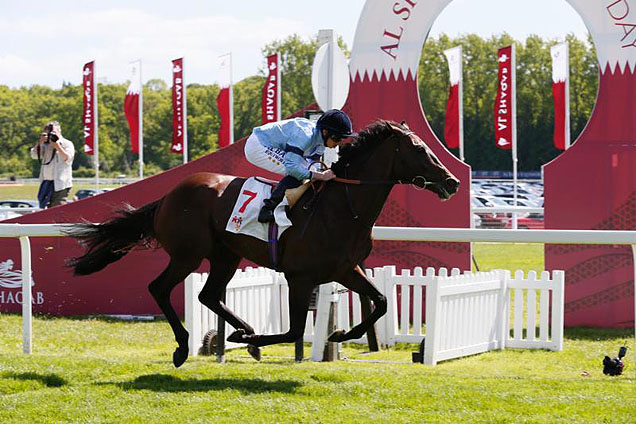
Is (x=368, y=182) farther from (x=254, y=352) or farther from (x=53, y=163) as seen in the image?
(x=53, y=163)

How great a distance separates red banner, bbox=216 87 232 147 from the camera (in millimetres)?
24094

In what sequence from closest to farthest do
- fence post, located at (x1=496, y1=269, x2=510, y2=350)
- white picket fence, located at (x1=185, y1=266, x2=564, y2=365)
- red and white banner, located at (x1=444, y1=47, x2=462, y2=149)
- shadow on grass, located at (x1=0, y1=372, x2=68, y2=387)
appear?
shadow on grass, located at (x1=0, y1=372, x2=68, y2=387)
white picket fence, located at (x1=185, y1=266, x2=564, y2=365)
fence post, located at (x1=496, y1=269, x2=510, y2=350)
red and white banner, located at (x1=444, y1=47, x2=462, y2=149)

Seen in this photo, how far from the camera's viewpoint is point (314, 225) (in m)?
5.93

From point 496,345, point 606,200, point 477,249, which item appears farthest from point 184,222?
point 477,249

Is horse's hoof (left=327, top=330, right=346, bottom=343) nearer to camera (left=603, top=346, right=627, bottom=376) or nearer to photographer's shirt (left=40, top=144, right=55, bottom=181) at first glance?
camera (left=603, top=346, right=627, bottom=376)

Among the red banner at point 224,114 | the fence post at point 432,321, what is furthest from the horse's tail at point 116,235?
the red banner at point 224,114

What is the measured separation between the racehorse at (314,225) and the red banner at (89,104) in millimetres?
19344

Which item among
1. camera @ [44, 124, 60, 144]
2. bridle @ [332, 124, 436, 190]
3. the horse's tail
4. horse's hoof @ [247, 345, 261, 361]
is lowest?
horse's hoof @ [247, 345, 261, 361]

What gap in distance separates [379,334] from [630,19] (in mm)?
3941

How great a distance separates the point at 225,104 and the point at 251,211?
A: 18.6m

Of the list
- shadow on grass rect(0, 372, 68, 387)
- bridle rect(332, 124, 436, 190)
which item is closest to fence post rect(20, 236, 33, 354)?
shadow on grass rect(0, 372, 68, 387)

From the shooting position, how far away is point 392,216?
397 inches

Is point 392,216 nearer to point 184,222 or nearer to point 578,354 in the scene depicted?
point 578,354

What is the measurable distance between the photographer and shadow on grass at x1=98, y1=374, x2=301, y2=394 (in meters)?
6.56
